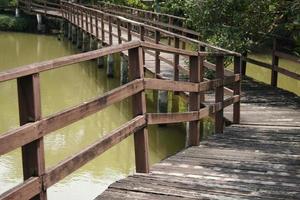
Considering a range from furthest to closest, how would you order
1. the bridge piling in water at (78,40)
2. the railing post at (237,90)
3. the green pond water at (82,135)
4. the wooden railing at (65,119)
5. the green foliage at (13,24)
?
the green foliage at (13,24) < the bridge piling in water at (78,40) < the green pond water at (82,135) < the railing post at (237,90) < the wooden railing at (65,119)

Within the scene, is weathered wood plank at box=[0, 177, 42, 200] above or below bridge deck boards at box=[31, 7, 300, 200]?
above

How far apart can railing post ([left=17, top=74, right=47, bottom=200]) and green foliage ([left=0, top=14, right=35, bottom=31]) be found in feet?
99.4

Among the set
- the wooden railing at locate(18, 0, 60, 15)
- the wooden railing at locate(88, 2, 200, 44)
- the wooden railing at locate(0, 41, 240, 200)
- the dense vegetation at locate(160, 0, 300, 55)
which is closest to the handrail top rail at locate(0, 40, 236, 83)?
the wooden railing at locate(0, 41, 240, 200)

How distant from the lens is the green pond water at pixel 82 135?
30.7 feet

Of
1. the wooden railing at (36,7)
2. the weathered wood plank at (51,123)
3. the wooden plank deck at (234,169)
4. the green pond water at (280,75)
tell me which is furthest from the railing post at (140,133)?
the wooden railing at (36,7)

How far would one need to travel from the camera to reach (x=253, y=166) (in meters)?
5.72

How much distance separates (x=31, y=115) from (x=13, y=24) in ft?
99.6

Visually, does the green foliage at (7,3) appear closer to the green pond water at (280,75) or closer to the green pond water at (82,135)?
the green pond water at (82,135)

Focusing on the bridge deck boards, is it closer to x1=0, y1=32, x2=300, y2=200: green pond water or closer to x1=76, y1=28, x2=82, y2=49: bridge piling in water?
x1=0, y1=32, x2=300, y2=200: green pond water

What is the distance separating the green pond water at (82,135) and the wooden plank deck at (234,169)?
9.35ft

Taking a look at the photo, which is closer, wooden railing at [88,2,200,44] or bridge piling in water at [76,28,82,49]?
wooden railing at [88,2,200,44]

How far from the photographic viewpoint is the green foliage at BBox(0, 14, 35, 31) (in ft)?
106

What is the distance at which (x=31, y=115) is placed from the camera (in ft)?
10.8

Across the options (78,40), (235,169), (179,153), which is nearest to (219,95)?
(179,153)
